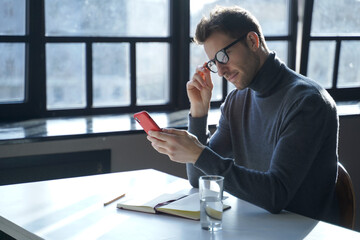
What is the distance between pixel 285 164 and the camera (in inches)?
68.2

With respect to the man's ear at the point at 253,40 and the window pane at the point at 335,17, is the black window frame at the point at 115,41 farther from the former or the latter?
the man's ear at the point at 253,40

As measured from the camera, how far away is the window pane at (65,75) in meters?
3.43

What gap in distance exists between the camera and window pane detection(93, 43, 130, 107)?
3.55 m

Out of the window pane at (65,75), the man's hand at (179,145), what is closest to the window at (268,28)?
the window pane at (65,75)

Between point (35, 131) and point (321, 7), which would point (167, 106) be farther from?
point (321, 7)

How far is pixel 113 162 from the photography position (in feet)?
10.0

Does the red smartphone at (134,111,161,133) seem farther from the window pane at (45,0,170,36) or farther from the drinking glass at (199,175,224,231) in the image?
the window pane at (45,0,170,36)

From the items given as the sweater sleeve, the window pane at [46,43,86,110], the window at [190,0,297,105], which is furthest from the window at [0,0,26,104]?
the sweater sleeve

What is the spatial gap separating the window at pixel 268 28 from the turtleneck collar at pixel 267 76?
176 centimetres

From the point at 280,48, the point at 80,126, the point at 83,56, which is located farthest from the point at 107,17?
the point at 280,48

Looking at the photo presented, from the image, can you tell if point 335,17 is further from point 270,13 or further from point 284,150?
point 284,150

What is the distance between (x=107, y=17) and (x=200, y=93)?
150 cm

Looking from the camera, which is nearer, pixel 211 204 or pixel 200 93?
pixel 211 204

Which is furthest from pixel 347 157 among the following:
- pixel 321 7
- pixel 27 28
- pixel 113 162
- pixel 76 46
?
pixel 27 28
